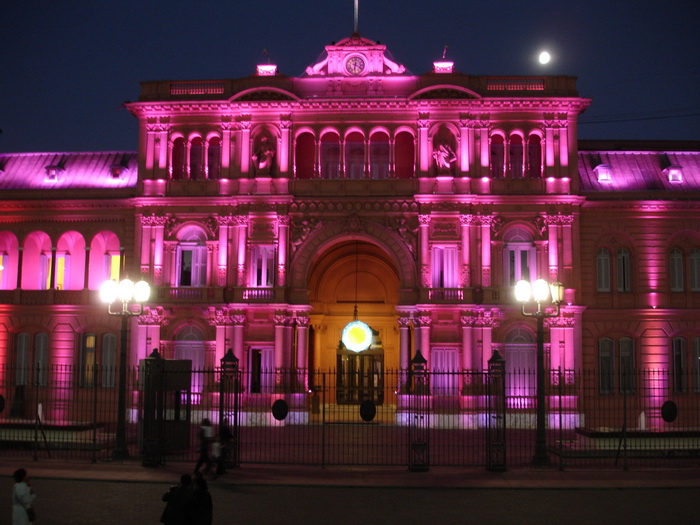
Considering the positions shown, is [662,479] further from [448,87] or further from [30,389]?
[30,389]

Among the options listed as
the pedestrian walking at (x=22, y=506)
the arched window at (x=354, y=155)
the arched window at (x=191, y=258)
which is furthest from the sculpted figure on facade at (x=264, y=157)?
the pedestrian walking at (x=22, y=506)

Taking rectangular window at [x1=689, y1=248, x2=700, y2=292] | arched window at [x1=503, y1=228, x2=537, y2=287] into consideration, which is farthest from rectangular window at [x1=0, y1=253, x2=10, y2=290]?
rectangular window at [x1=689, y1=248, x2=700, y2=292]

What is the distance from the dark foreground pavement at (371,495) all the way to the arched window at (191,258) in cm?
1808

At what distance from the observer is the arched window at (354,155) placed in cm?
4291

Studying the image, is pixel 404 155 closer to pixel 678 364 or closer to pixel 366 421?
pixel 678 364

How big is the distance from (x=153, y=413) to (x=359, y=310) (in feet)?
80.3

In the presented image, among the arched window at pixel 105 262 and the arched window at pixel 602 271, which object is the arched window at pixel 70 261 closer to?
the arched window at pixel 105 262

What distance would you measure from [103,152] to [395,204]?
1886 centimetres

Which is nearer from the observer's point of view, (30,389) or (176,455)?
(176,455)

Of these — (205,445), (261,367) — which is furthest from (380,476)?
(261,367)

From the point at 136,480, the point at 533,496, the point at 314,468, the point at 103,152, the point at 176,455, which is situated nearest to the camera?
the point at 533,496

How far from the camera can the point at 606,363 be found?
137 feet

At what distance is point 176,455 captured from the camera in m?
27.0

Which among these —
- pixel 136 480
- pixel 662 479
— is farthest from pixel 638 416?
pixel 136 480
